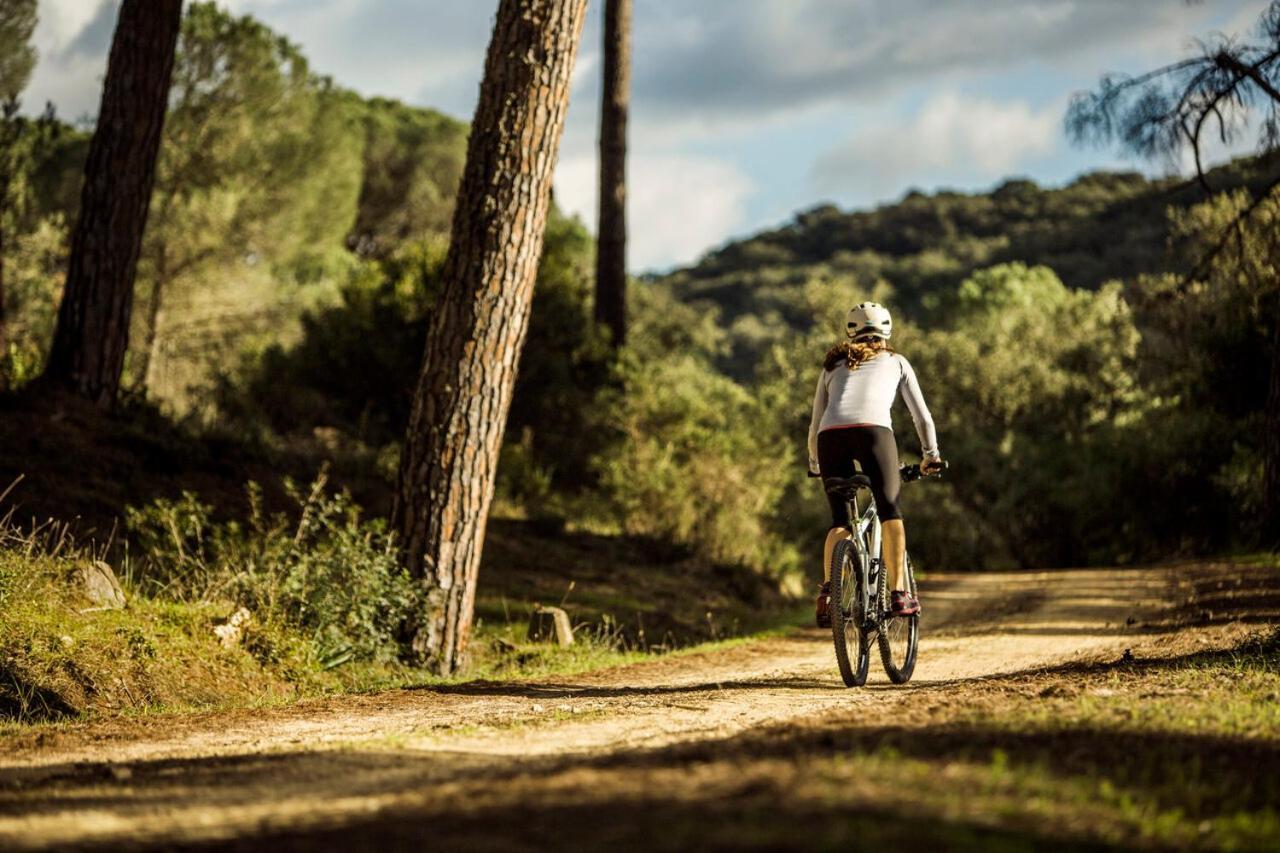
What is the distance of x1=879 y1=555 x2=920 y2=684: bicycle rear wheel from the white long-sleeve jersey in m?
0.88

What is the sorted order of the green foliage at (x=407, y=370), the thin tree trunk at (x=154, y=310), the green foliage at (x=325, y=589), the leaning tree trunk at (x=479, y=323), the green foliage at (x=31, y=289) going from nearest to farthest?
the green foliage at (x=325, y=589), the leaning tree trunk at (x=479, y=323), the green foliage at (x=407, y=370), the green foliage at (x=31, y=289), the thin tree trunk at (x=154, y=310)

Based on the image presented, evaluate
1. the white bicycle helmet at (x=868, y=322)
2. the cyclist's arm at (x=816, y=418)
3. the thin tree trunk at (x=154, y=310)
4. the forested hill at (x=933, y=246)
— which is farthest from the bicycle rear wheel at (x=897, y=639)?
the forested hill at (x=933, y=246)

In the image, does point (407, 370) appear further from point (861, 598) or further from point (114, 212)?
point (861, 598)

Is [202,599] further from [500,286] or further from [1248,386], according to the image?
[1248,386]

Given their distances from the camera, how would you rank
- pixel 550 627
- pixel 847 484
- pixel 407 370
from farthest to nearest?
pixel 407 370
pixel 550 627
pixel 847 484

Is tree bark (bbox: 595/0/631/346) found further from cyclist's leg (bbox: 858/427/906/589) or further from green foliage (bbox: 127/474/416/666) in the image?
cyclist's leg (bbox: 858/427/906/589)

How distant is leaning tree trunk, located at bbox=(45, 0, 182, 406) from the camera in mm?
13375

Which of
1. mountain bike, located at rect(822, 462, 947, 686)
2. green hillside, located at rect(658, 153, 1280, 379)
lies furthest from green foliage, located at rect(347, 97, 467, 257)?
mountain bike, located at rect(822, 462, 947, 686)

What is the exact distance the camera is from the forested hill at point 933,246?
57.7 m

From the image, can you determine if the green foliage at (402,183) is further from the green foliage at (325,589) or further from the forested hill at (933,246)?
the green foliage at (325,589)

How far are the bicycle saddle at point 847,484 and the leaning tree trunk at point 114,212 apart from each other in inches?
355

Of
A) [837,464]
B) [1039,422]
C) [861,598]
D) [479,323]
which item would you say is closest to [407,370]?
[479,323]

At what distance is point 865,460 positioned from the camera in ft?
25.0

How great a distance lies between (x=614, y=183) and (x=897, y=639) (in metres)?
15.5
